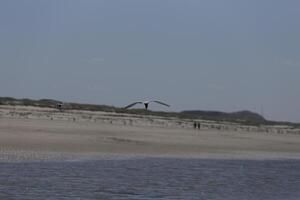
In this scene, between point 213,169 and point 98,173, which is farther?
point 213,169

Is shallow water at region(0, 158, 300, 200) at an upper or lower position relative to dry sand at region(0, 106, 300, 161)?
lower

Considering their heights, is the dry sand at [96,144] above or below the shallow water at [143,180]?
above

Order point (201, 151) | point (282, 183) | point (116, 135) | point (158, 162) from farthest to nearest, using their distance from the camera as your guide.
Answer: point (116, 135) → point (201, 151) → point (158, 162) → point (282, 183)

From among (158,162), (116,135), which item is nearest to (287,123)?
(116,135)

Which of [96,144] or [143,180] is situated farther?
[96,144]

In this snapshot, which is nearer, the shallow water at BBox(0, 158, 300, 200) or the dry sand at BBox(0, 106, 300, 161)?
the shallow water at BBox(0, 158, 300, 200)

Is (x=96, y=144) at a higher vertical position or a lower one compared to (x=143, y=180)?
higher

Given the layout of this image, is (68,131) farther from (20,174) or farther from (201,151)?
(20,174)

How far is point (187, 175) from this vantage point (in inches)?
946

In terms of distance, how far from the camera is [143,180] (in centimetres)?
2173

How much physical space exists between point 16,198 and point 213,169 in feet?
38.5

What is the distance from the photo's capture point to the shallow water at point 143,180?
59.8 ft

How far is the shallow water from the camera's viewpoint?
18.2 m

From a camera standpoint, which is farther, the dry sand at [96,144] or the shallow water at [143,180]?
the dry sand at [96,144]
